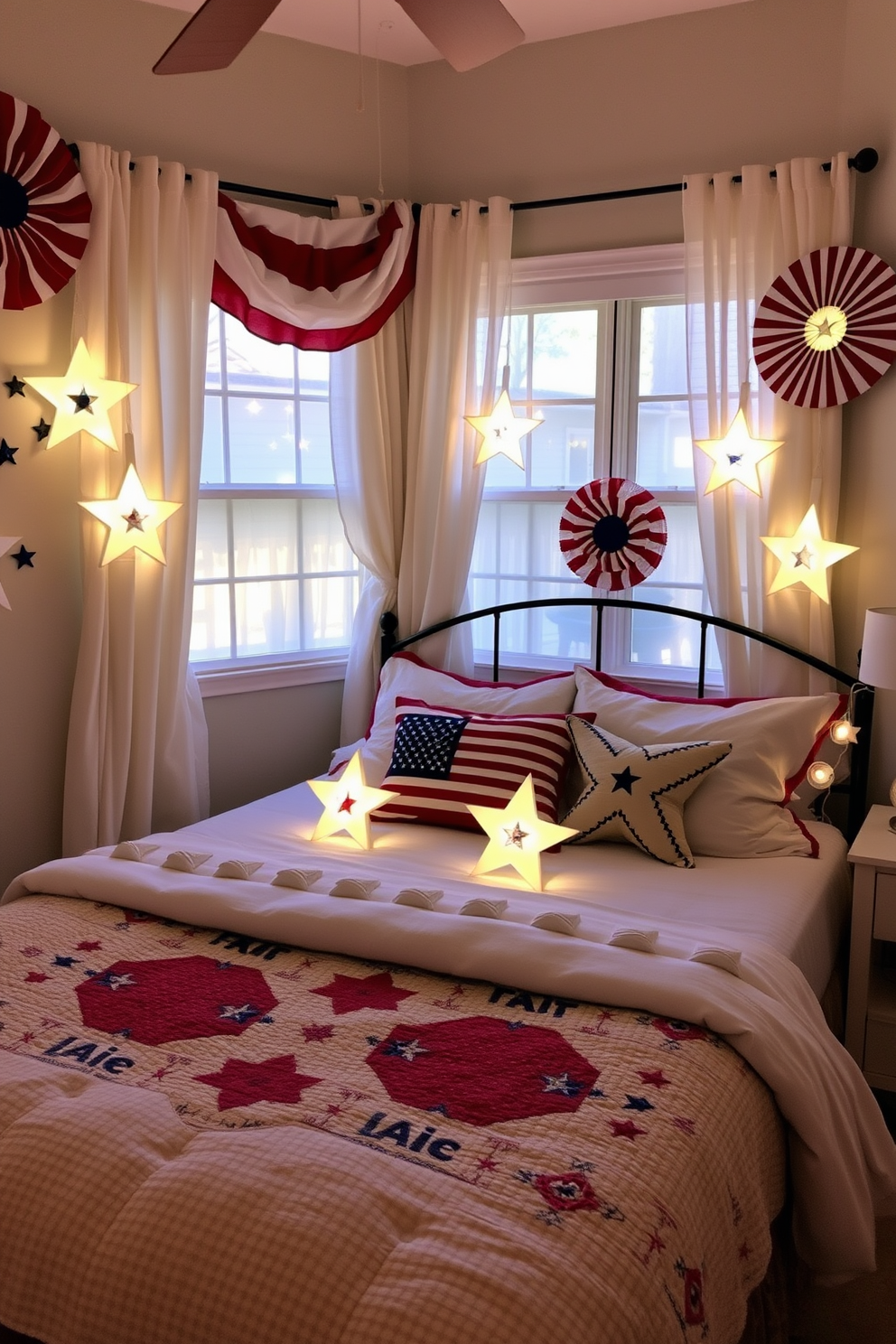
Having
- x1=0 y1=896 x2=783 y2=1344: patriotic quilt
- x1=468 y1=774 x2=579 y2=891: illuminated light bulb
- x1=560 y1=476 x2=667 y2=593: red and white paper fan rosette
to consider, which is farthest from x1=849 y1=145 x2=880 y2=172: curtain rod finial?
x1=0 y1=896 x2=783 y2=1344: patriotic quilt

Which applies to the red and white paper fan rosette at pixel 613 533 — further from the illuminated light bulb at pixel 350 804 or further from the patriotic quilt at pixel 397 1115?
the patriotic quilt at pixel 397 1115

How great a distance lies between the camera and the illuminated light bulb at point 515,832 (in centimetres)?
259

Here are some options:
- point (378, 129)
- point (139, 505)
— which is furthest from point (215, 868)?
point (378, 129)

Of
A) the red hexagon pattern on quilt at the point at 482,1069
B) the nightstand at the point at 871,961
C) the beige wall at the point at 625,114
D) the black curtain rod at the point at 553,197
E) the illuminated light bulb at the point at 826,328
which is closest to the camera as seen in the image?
the red hexagon pattern on quilt at the point at 482,1069

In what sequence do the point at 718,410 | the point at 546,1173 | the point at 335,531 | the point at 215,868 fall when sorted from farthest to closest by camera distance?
1. the point at 335,531
2. the point at 718,410
3. the point at 215,868
4. the point at 546,1173

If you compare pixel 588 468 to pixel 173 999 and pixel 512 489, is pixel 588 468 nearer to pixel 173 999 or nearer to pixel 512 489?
pixel 512 489

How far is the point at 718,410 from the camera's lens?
10.5 feet

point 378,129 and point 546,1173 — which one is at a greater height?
point 378,129

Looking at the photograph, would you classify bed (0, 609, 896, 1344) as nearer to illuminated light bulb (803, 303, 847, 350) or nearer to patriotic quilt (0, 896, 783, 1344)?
patriotic quilt (0, 896, 783, 1344)

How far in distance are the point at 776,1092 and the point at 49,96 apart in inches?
118

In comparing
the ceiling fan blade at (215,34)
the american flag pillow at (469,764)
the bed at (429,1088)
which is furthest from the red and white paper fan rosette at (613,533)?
the ceiling fan blade at (215,34)

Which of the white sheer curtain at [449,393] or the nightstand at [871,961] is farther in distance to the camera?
the white sheer curtain at [449,393]

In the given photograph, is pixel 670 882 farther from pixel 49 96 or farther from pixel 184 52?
pixel 49 96

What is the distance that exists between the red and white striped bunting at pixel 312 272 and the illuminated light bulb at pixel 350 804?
141 cm
